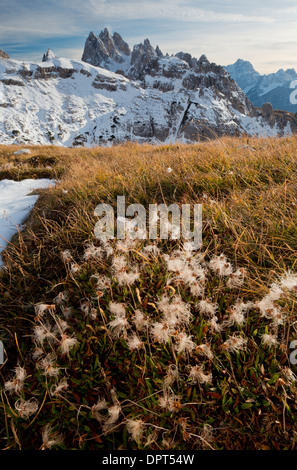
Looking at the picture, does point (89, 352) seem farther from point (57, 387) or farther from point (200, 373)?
point (200, 373)

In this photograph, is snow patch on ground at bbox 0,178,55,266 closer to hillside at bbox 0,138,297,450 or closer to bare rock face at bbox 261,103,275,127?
hillside at bbox 0,138,297,450

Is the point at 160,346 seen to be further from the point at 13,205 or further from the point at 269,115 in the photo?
the point at 269,115

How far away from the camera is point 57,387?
219cm

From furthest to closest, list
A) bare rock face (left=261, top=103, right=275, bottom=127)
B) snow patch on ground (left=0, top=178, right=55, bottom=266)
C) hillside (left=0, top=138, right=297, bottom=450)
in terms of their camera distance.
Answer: bare rock face (left=261, top=103, right=275, bottom=127) < snow patch on ground (left=0, top=178, right=55, bottom=266) < hillside (left=0, top=138, right=297, bottom=450)

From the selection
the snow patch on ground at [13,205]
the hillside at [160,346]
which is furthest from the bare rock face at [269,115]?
the hillside at [160,346]

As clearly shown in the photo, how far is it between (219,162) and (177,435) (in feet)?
16.1

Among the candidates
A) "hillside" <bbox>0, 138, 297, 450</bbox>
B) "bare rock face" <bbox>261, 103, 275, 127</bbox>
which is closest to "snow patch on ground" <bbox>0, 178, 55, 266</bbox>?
"hillside" <bbox>0, 138, 297, 450</bbox>

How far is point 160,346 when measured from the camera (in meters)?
2.48

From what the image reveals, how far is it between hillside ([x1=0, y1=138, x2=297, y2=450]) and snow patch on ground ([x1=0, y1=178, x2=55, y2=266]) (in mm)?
1581

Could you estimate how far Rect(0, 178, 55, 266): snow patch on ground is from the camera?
17.7ft

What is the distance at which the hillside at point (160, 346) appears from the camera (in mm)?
2029

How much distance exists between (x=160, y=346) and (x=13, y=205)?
241 inches

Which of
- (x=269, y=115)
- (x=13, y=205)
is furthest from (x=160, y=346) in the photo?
(x=269, y=115)

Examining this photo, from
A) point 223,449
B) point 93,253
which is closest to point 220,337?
point 223,449
